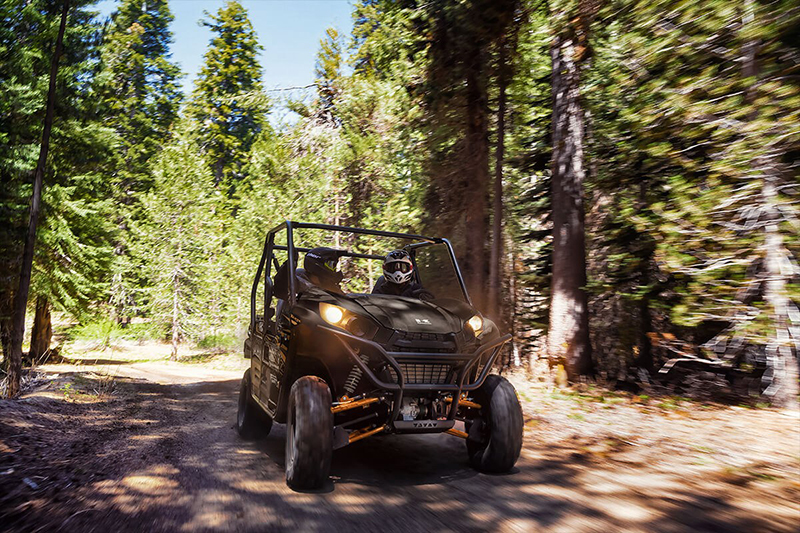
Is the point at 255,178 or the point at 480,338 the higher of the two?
the point at 255,178

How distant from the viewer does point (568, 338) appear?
9820 mm

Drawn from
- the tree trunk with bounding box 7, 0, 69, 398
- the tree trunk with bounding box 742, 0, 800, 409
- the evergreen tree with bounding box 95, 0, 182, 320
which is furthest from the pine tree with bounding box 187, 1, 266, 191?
the tree trunk with bounding box 742, 0, 800, 409

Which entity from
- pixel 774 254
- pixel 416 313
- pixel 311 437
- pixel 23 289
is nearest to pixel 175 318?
pixel 23 289

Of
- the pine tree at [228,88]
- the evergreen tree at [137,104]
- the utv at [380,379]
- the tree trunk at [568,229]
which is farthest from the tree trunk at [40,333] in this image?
the pine tree at [228,88]

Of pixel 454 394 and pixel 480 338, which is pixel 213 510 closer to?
pixel 454 394

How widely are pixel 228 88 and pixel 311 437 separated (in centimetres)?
5023

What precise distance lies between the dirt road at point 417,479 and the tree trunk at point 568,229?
7.58 feet

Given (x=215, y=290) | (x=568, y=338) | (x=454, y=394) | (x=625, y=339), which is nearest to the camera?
(x=454, y=394)

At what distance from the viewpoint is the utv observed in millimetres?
4273

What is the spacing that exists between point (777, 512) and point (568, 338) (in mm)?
5967

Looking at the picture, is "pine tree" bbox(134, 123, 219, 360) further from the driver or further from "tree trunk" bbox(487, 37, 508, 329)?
the driver

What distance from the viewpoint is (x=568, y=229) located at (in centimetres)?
996

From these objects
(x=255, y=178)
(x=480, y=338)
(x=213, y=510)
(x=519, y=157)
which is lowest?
(x=213, y=510)

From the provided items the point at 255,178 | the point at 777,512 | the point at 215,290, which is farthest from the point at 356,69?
the point at 777,512
